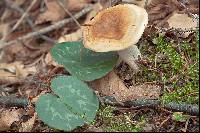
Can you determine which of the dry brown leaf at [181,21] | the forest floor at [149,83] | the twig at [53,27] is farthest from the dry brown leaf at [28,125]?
the twig at [53,27]

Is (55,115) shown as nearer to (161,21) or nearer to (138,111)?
(138,111)

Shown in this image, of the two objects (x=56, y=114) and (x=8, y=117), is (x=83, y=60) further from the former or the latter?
(x=8, y=117)

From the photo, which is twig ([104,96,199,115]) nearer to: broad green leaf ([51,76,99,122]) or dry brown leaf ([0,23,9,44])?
broad green leaf ([51,76,99,122])

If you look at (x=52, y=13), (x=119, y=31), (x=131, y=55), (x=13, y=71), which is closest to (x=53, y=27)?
(x=52, y=13)

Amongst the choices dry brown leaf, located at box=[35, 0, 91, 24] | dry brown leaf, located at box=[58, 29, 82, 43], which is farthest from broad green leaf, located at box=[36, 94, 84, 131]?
dry brown leaf, located at box=[35, 0, 91, 24]

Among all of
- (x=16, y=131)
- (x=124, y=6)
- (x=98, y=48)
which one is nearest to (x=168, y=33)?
(x=124, y=6)

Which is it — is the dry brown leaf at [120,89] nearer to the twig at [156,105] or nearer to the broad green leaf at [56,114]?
the twig at [156,105]
